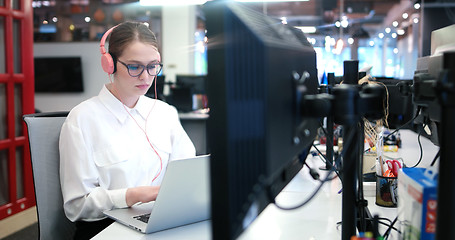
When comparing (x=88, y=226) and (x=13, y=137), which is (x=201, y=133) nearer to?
(x=13, y=137)

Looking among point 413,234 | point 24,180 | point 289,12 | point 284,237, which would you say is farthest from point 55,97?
point 413,234

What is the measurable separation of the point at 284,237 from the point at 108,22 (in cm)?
545

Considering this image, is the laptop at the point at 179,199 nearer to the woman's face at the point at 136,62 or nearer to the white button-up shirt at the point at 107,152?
the white button-up shirt at the point at 107,152

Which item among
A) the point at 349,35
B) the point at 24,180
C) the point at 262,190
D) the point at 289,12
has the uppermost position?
the point at 289,12

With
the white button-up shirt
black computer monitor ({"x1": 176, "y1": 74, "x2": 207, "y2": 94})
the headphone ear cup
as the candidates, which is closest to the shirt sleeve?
the white button-up shirt

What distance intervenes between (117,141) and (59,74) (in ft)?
14.1

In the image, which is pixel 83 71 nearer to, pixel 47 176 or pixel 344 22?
pixel 344 22

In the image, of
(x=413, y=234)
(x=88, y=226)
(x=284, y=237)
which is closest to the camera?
(x=413, y=234)

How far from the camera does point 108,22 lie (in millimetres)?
5832

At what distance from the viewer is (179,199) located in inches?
40.4

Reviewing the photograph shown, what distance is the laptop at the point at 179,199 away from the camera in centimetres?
98

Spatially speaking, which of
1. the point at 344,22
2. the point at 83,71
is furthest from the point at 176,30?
the point at 344,22

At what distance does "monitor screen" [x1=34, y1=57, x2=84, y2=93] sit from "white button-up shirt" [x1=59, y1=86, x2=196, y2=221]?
397cm

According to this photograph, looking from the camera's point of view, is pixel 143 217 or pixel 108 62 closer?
pixel 143 217
